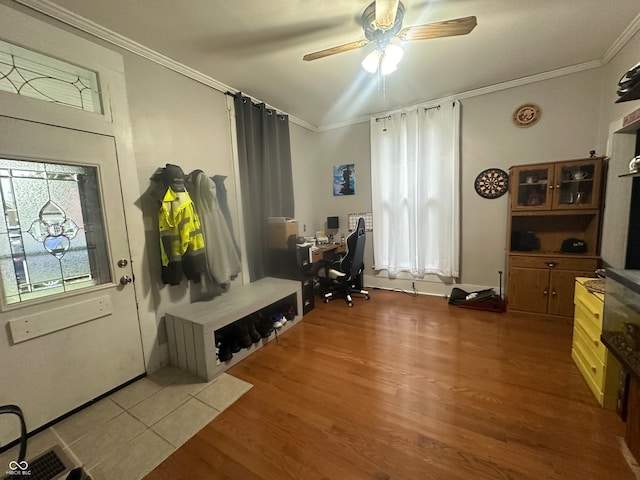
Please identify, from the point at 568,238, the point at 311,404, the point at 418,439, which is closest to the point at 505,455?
the point at 418,439

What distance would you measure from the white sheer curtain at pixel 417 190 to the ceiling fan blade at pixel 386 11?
6.90 feet

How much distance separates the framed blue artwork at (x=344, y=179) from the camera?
4.09m

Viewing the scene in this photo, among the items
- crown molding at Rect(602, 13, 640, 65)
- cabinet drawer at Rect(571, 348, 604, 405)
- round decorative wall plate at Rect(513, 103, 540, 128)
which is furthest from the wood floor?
crown molding at Rect(602, 13, 640, 65)

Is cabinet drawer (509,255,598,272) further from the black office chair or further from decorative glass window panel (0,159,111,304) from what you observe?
decorative glass window panel (0,159,111,304)

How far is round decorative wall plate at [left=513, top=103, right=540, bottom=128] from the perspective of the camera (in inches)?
114

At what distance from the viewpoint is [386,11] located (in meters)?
1.47

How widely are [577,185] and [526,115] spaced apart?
37.9 inches

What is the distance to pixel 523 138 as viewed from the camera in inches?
118

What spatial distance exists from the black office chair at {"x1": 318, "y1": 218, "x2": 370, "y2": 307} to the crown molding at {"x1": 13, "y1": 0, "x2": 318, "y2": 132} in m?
2.22

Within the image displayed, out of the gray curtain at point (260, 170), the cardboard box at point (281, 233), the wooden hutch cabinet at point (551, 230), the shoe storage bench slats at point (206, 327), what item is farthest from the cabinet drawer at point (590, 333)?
the gray curtain at point (260, 170)

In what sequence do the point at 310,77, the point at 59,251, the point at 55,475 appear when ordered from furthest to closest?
the point at 310,77 → the point at 59,251 → the point at 55,475

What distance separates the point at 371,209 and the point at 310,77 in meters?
2.02

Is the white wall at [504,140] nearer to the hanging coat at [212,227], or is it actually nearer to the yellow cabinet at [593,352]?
the yellow cabinet at [593,352]

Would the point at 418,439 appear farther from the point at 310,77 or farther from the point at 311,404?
the point at 310,77
